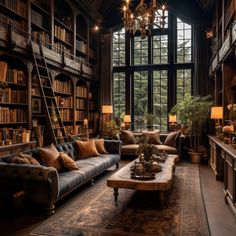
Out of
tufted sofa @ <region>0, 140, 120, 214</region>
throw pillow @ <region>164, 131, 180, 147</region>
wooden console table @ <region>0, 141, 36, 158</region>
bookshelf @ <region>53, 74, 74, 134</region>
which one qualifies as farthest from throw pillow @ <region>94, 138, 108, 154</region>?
tufted sofa @ <region>0, 140, 120, 214</region>

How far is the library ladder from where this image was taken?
5.21 metres

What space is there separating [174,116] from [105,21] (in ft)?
13.2

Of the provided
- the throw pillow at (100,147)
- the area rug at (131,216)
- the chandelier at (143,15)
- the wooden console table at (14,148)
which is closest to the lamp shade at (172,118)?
the throw pillow at (100,147)

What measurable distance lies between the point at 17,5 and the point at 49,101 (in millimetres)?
2073

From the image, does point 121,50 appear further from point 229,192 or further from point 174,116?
point 229,192

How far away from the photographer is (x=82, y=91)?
776 centimetres

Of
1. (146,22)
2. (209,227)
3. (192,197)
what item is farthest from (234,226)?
(146,22)

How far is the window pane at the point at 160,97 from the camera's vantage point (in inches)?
326

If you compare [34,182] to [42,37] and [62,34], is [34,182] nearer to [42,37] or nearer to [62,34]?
[42,37]

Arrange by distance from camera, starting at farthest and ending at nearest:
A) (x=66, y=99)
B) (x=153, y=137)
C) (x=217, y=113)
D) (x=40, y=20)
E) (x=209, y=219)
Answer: (x=153, y=137)
(x=66, y=99)
(x=40, y=20)
(x=217, y=113)
(x=209, y=219)

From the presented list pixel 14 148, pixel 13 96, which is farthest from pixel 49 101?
pixel 14 148

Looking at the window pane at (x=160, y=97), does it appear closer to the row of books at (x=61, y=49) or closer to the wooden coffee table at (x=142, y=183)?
the row of books at (x=61, y=49)

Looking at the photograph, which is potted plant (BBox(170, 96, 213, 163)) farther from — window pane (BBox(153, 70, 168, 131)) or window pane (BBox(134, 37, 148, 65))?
window pane (BBox(134, 37, 148, 65))

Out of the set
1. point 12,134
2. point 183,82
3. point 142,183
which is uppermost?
point 183,82
